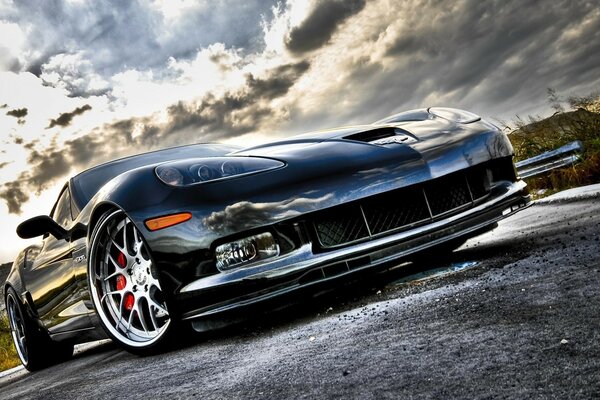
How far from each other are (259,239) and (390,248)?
0.63 m

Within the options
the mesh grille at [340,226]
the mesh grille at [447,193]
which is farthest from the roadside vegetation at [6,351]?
the mesh grille at [447,193]

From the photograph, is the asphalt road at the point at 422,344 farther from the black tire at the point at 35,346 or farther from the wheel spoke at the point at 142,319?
the black tire at the point at 35,346

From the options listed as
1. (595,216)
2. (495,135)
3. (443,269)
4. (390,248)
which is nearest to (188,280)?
(390,248)

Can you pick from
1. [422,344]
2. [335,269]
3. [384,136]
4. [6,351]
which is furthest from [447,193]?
[6,351]

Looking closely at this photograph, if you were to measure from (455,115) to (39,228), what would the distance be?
285cm

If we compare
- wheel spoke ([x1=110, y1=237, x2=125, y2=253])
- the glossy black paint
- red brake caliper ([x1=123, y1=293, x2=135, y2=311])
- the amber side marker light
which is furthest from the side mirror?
the amber side marker light

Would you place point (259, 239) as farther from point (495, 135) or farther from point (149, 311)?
point (495, 135)

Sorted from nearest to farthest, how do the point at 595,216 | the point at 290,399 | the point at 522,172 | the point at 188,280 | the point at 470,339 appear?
the point at 290,399 → the point at 470,339 → the point at 188,280 → the point at 595,216 → the point at 522,172

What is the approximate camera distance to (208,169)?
3.14 metres

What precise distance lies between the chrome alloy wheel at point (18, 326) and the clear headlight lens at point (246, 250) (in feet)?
9.77

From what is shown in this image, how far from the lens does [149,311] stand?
3.20m

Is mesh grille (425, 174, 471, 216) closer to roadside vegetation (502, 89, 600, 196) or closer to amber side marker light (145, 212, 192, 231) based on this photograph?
amber side marker light (145, 212, 192, 231)

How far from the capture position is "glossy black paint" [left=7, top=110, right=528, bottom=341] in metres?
2.88

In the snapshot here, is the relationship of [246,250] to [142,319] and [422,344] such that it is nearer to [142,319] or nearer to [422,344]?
[142,319]
